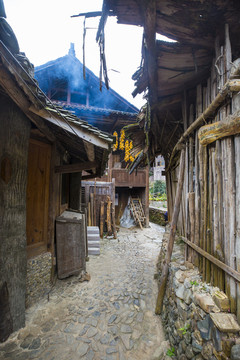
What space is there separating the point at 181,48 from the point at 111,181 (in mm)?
9301

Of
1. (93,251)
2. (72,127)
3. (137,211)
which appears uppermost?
(72,127)

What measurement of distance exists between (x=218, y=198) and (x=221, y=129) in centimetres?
94

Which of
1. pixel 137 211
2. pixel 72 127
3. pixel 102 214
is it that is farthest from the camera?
pixel 137 211

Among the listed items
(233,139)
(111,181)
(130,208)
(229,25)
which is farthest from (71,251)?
(130,208)

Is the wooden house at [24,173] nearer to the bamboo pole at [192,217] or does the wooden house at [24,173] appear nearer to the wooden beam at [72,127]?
the wooden beam at [72,127]

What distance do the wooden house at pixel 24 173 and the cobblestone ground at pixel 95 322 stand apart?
330 mm

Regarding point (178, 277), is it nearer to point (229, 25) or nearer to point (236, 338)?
point (236, 338)

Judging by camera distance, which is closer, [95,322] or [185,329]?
[185,329]

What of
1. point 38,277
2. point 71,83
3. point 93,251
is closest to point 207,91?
point 38,277

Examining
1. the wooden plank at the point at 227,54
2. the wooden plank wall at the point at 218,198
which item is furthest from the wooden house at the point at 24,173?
the wooden plank at the point at 227,54

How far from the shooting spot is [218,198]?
7.40ft

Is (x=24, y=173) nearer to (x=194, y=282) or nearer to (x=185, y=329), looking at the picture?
(x=194, y=282)

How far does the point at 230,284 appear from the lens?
6.36 feet

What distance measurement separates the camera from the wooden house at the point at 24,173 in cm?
221
